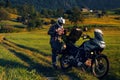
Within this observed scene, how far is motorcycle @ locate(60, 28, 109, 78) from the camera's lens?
1625cm

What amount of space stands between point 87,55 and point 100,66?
3.71 ft

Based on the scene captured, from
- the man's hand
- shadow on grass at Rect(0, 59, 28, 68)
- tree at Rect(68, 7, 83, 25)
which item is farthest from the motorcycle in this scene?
tree at Rect(68, 7, 83, 25)

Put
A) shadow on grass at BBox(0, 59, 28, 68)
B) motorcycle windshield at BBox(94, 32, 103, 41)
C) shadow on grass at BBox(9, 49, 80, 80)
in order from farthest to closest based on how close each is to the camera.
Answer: shadow on grass at BBox(0, 59, 28, 68) < shadow on grass at BBox(9, 49, 80, 80) < motorcycle windshield at BBox(94, 32, 103, 41)

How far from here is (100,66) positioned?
16328 millimetres

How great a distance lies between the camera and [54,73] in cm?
1784

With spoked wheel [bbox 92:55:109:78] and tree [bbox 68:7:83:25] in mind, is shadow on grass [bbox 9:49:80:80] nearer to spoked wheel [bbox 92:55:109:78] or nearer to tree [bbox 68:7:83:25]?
spoked wheel [bbox 92:55:109:78]

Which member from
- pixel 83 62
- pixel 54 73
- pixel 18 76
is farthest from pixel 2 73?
pixel 83 62

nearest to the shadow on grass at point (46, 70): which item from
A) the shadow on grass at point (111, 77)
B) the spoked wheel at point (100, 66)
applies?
the spoked wheel at point (100, 66)

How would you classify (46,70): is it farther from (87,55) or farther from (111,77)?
(111,77)

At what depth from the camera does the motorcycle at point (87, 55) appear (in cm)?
1625

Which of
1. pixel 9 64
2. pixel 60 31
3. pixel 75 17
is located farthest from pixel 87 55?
pixel 75 17

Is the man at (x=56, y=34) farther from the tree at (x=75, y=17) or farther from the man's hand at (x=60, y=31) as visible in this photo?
the tree at (x=75, y=17)

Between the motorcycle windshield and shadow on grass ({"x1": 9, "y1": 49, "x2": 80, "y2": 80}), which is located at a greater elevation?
the motorcycle windshield

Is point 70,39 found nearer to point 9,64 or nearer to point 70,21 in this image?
point 9,64
